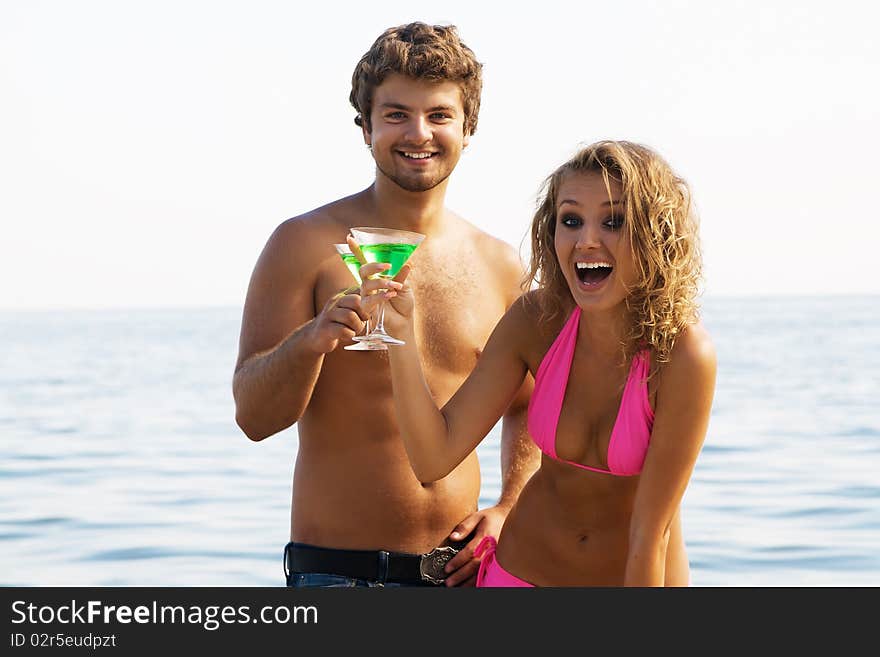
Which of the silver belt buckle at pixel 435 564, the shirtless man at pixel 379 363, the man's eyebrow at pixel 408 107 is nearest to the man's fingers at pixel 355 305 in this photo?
the shirtless man at pixel 379 363

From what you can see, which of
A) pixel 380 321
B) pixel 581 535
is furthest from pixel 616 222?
pixel 581 535

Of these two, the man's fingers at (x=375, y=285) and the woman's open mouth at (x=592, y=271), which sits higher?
the woman's open mouth at (x=592, y=271)

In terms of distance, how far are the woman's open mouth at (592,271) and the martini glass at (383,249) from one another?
19.2 inches

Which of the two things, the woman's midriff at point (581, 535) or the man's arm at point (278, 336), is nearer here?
the woman's midriff at point (581, 535)

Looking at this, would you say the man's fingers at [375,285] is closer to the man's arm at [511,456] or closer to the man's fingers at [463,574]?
the man's arm at [511,456]

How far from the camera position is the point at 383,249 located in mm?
3383

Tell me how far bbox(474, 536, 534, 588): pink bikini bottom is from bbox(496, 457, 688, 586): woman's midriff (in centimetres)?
3

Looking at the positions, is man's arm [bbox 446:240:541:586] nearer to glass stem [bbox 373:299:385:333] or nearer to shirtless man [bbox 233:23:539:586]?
shirtless man [bbox 233:23:539:586]

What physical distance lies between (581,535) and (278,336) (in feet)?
3.92

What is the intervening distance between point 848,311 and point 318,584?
4211 cm

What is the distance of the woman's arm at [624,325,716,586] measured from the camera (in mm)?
3143

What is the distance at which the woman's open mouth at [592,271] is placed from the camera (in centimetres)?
330

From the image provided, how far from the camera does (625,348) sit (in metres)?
3.34

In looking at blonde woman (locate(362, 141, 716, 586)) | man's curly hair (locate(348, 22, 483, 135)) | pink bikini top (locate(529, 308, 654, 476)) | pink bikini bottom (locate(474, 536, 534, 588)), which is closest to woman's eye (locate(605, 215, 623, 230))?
blonde woman (locate(362, 141, 716, 586))
